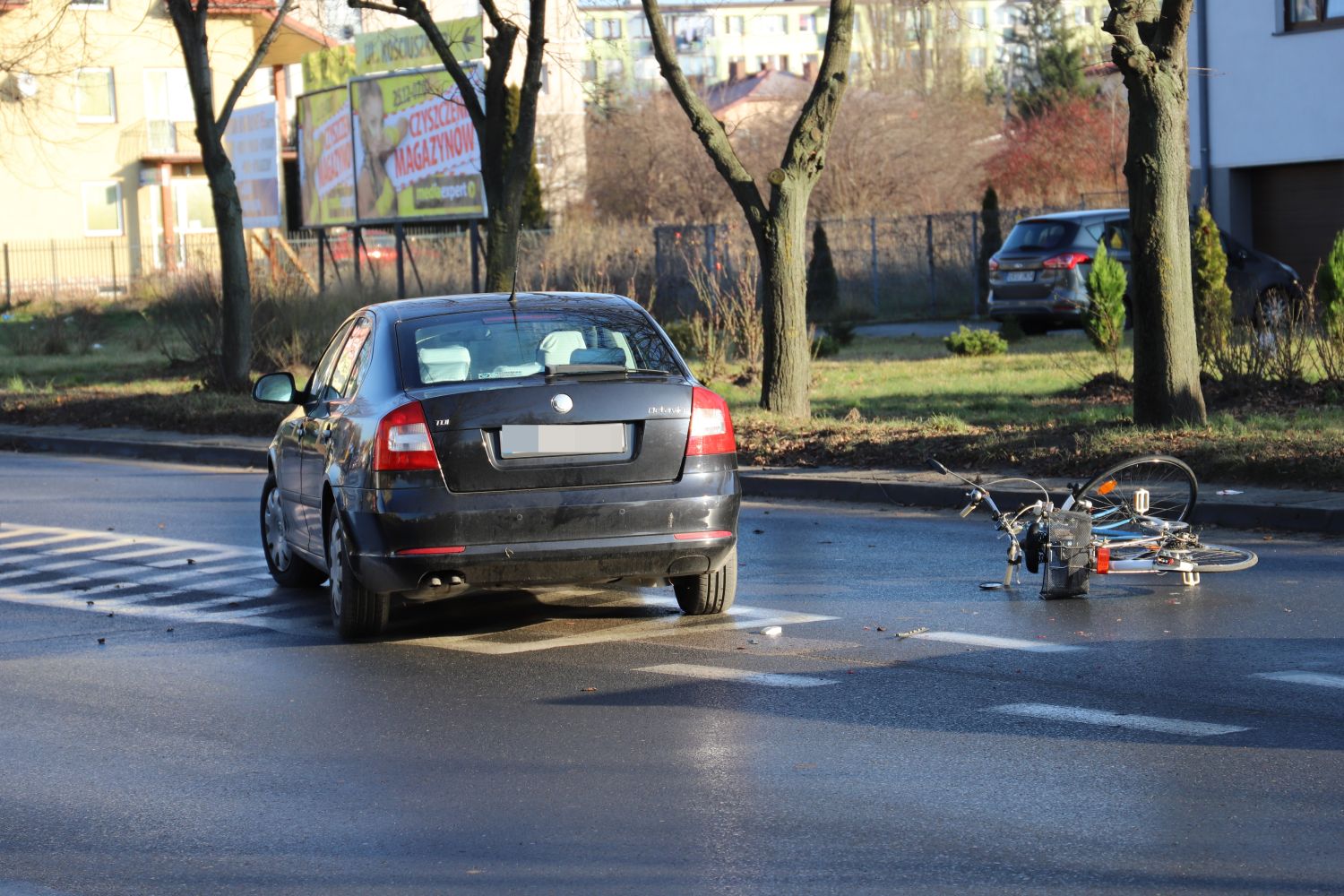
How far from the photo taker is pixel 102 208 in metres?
60.8

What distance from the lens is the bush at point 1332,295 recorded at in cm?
1611

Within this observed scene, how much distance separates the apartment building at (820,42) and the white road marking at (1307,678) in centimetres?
4529

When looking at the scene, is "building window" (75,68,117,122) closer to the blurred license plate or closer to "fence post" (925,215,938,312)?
"fence post" (925,215,938,312)

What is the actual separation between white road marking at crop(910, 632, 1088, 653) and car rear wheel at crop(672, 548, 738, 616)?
3.33 feet

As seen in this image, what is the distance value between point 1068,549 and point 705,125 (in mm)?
9544

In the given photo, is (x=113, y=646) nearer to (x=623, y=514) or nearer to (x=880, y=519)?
(x=623, y=514)

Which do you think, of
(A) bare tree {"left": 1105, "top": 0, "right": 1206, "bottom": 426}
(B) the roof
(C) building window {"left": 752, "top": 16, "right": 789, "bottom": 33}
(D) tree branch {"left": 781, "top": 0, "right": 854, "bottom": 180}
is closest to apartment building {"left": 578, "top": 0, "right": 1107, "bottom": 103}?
(C) building window {"left": 752, "top": 16, "right": 789, "bottom": 33}

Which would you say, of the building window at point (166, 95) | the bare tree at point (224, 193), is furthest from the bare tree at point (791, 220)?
the building window at point (166, 95)

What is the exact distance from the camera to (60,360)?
33.3 meters

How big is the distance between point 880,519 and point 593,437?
15.9 feet

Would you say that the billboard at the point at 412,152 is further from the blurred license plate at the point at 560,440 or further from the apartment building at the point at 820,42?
the blurred license plate at the point at 560,440

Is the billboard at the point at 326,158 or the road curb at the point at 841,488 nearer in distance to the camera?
the road curb at the point at 841,488

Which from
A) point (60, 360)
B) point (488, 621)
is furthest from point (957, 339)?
point (60, 360)

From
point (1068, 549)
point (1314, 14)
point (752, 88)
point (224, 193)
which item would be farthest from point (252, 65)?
point (752, 88)
